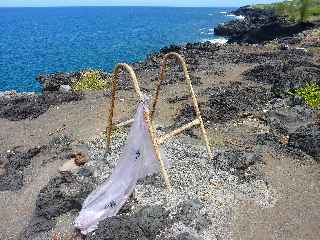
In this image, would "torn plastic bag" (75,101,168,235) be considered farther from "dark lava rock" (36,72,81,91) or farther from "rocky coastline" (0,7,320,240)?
"dark lava rock" (36,72,81,91)

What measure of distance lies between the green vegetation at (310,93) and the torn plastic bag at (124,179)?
902cm

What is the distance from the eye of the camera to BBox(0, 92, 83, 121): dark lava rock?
20.7 m

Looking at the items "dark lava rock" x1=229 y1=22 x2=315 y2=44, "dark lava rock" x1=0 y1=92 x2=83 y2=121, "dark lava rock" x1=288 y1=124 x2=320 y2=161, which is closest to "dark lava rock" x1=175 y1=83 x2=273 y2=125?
"dark lava rock" x1=288 y1=124 x2=320 y2=161

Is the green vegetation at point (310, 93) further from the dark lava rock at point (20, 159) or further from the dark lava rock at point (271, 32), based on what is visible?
the dark lava rock at point (271, 32)

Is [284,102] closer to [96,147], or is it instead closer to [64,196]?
[96,147]

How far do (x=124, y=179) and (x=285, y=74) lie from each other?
14.2 m

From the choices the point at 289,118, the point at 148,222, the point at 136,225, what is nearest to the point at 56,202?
the point at 136,225

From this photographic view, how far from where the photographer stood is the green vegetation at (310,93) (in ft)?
60.3

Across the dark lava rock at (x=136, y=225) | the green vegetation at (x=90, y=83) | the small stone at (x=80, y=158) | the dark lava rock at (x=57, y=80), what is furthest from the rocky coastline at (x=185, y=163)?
the dark lava rock at (x=57, y=80)

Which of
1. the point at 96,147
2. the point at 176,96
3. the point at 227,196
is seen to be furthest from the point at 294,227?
the point at 176,96

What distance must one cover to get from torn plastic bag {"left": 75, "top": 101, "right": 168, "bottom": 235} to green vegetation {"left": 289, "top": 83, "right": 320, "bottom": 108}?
9018 millimetres

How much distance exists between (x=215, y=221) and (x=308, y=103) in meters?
9.10

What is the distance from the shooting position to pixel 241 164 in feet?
42.5

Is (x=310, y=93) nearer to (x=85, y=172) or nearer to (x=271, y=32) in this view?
(x=85, y=172)
